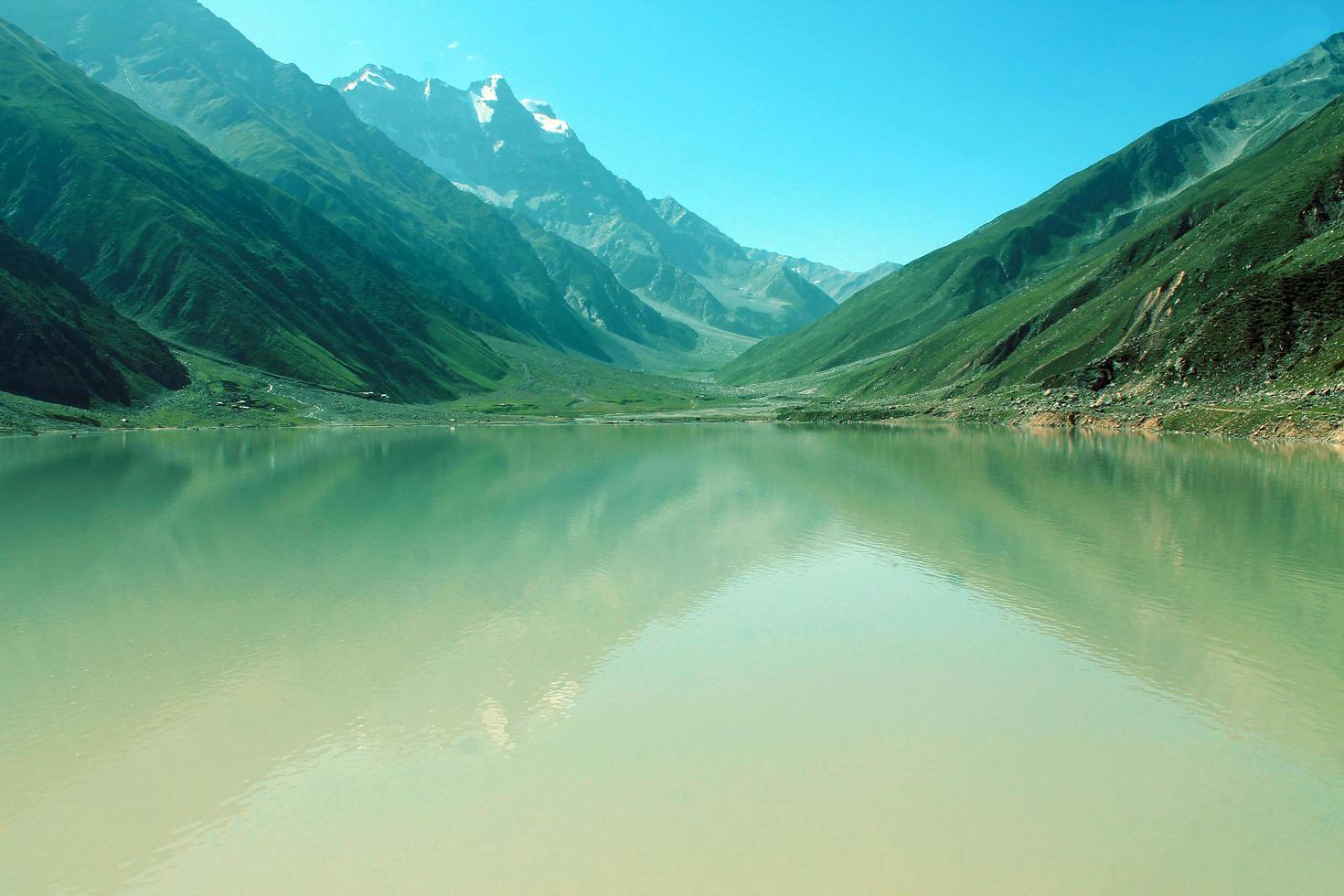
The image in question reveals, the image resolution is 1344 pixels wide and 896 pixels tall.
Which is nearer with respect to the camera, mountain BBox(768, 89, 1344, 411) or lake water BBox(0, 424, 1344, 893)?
lake water BBox(0, 424, 1344, 893)

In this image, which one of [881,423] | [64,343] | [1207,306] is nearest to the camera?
[1207,306]

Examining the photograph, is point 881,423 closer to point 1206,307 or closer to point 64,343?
point 1206,307

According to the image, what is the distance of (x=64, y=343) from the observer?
12138 centimetres

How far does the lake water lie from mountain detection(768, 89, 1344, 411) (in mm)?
73926

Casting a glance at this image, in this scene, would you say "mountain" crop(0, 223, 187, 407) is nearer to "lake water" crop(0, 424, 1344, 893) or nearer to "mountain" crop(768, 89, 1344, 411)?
"lake water" crop(0, 424, 1344, 893)

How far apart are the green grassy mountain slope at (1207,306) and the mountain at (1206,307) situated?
226 millimetres

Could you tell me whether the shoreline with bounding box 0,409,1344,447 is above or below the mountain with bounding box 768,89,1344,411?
below

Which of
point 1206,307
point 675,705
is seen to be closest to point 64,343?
point 675,705

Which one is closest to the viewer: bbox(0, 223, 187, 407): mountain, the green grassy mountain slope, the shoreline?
the shoreline

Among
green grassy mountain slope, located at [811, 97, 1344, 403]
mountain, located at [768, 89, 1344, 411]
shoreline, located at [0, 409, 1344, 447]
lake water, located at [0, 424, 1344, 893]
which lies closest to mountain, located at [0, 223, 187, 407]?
shoreline, located at [0, 409, 1344, 447]

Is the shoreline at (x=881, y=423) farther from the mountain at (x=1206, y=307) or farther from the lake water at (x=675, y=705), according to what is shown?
the lake water at (x=675, y=705)

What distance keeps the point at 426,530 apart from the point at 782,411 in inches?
5972

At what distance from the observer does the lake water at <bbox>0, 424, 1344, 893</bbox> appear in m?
10.9

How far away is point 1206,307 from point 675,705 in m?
127
